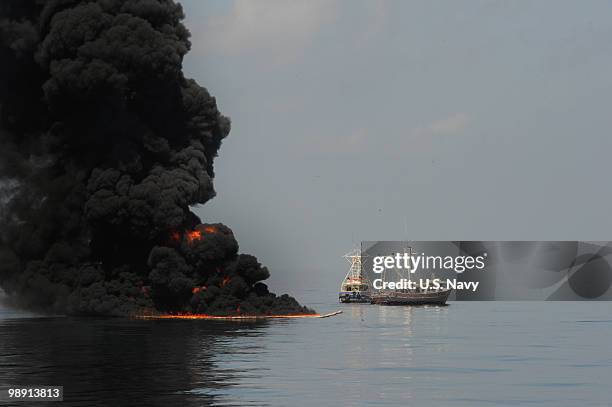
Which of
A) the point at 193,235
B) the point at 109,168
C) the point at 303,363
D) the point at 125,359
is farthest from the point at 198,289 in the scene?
the point at 303,363

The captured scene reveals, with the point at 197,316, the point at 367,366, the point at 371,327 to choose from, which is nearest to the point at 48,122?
the point at 197,316

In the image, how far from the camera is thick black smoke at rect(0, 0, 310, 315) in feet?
438

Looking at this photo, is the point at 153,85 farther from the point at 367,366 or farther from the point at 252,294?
the point at 367,366

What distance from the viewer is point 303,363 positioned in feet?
262

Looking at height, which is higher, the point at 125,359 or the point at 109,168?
the point at 109,168

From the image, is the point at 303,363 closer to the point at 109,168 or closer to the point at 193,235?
the point at 193,235

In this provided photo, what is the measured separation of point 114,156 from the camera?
138750 millimetres

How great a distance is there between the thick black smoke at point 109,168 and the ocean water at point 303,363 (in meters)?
7.02

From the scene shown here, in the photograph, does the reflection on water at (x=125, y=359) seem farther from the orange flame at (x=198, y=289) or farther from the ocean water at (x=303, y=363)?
the orange flame at (x=198, y=289)

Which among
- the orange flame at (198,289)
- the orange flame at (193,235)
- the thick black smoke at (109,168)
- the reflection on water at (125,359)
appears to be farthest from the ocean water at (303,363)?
the orange flame at (193,235)

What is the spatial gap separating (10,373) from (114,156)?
72.1m

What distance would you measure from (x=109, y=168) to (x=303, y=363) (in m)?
64.6

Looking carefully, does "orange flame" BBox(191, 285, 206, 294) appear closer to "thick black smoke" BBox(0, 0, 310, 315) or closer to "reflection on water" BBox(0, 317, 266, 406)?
"thick black smoke" BBox(0, 0, 310, 315)

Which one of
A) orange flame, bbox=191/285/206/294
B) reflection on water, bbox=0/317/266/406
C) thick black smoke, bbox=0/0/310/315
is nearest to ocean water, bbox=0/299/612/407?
reflection on water, bbox=0/317/266/406
